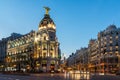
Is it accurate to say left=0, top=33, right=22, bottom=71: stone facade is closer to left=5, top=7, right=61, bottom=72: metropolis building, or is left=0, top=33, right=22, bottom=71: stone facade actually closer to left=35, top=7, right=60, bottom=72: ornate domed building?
left=5, top=7, right=61, bottom=72: metropolis building

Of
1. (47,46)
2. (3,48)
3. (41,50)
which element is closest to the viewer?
(47,46)

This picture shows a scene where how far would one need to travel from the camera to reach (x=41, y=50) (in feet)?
407

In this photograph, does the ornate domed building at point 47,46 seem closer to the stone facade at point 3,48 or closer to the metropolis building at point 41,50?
the metropolis building at point 41,50

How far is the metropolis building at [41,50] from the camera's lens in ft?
402

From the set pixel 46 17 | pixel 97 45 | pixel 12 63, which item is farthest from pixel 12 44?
pixel 97 45

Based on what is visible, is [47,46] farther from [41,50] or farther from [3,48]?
[3,48]

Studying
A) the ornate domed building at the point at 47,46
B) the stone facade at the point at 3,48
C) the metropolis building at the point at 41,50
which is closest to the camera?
the ornate domed building at the point at 47,46

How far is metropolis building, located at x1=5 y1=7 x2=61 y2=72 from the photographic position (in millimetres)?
122625

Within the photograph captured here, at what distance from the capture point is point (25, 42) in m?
140

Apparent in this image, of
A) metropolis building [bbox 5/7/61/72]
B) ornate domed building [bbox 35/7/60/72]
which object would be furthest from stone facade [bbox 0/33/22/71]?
ornate domed building [bbox 35/7/60/72]

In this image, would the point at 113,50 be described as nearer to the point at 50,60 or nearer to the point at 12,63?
the point at 50,60

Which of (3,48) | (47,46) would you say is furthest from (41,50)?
(3,48)

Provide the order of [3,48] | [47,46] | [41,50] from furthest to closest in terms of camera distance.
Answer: [3,48], [41,50], [47,46]

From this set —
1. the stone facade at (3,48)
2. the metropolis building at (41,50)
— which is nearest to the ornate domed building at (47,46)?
the metropolis building at (41,50)
